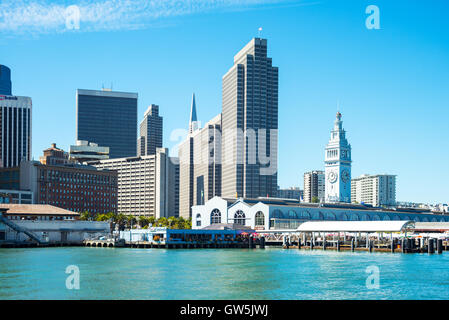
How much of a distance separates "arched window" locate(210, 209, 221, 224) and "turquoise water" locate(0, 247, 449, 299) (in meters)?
92.2

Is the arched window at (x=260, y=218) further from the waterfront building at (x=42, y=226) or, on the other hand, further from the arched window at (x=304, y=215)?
the waterfront building at (x=42, y=226)

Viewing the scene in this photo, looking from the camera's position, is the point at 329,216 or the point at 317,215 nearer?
the point at 317,215

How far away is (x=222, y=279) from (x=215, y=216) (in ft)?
387

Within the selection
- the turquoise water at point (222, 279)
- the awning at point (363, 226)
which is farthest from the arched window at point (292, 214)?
the turquoise water at point (222, 279)

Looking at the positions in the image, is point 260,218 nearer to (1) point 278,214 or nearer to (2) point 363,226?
(1) point 278,214

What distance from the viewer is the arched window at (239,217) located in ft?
589

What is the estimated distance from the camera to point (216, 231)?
498 ft

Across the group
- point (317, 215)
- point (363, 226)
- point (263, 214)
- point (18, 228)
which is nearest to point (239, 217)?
point (263, 214)

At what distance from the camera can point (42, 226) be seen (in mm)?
151625

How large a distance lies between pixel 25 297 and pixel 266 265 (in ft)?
136

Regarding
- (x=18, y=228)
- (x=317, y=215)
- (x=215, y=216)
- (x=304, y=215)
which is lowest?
(x=18, y=228)

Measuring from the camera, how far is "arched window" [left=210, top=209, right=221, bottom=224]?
608 feet
